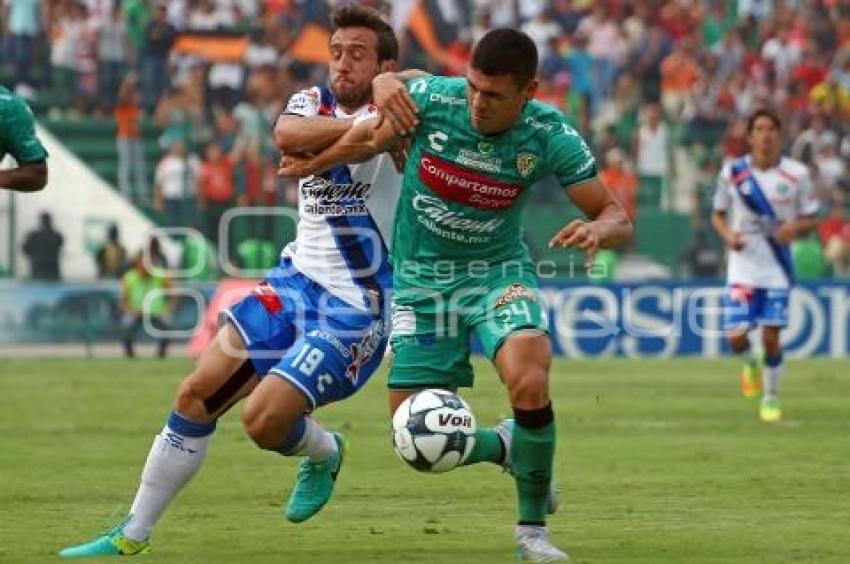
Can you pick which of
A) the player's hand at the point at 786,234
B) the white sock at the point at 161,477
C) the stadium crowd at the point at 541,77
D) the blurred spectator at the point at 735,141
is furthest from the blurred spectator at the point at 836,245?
the white sock at the point at 161,477

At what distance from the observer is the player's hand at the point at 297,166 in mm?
9812

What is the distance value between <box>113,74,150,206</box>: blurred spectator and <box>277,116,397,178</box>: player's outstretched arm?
20.2 metres

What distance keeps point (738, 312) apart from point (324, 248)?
34.7 feet

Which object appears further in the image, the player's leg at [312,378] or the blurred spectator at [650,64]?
the blurred spectator at [650,64]

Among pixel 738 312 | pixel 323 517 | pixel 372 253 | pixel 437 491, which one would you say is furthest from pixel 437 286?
pixel 738 312

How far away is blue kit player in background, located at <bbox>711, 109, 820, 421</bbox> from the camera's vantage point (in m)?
20.0

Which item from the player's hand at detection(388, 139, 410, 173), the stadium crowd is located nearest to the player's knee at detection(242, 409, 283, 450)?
the player's hand at detection(388, 139, 410, 173)

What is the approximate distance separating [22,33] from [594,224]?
2306 cm

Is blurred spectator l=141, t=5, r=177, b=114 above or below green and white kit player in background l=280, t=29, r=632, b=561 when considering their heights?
above

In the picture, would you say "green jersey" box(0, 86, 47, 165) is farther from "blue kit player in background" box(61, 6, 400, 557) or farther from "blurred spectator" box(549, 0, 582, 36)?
"blurred spectator" box(549, 0, 582, 36)

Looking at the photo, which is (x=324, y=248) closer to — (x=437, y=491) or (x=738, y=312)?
(x=437, y=491)

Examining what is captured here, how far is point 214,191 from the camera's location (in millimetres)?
29469

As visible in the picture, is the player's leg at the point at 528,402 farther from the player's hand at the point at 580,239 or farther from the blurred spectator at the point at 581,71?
the blurred spectator at the point at 581,71

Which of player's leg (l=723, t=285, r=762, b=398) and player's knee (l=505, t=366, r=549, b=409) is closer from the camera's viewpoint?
player's knee (l=505, t=366, r=549, b=409)
